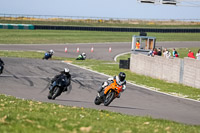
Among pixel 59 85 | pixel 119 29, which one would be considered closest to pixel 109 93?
pixel 59 85

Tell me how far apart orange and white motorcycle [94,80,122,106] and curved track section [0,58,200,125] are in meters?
0.35

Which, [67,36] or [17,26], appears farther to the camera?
[17,26]

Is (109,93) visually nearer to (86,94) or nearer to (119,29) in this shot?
(86,94)

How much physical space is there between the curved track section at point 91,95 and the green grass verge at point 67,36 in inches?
1196

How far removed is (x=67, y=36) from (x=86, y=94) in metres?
47.0

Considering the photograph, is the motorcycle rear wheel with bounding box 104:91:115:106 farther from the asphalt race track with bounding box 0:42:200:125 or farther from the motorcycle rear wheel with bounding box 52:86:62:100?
the motorcycle rear wheel with bounding box 52:86:62:100

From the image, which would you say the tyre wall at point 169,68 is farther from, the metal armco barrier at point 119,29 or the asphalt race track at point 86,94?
the metal armco barrier at point 119,29

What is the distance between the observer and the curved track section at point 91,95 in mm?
17062

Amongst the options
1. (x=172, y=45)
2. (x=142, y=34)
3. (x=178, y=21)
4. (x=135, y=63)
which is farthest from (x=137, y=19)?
(x=135, y=63)

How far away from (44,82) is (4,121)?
52.4ft

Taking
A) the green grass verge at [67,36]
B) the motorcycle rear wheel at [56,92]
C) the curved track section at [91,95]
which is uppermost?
the motorcycle rear wheel at [56,92]

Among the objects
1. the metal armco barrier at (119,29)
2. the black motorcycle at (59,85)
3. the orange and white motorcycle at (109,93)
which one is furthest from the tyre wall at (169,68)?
the metal armco barrier at (119,29)

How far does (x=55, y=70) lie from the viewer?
3117 cm

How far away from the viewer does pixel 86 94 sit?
845 inches
